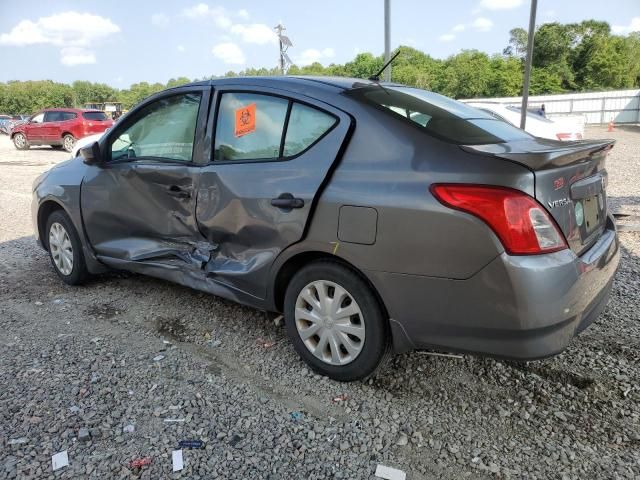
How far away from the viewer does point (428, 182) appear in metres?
2.43

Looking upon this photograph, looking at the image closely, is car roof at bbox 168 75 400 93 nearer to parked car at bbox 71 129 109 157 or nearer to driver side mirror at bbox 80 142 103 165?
driver side mirror at bbox 80 142 103 165

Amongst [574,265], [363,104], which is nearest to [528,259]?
[574,265]

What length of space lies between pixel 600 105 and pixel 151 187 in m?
39.3

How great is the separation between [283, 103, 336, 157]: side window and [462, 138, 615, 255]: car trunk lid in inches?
32.1

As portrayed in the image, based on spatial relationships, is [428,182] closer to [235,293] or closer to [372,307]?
[372,307]

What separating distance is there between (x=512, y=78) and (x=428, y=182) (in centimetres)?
6045

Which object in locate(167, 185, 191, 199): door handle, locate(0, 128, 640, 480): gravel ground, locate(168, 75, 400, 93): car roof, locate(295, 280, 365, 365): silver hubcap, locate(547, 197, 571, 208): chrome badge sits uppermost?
locate(168, 75, 400, 93): car roof

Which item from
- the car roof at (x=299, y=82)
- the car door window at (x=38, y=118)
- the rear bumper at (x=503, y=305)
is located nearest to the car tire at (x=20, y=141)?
the car door window at (x=38, y=118)

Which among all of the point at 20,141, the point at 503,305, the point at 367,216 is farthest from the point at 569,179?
the point at 20,141

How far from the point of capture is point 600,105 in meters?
36.1

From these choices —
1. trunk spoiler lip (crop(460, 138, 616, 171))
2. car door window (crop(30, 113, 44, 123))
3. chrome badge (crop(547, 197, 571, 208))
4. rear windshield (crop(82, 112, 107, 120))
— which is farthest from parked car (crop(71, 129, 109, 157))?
car door window (crop(30, 113, 44, 123))

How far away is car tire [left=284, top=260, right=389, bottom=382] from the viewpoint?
107 inches

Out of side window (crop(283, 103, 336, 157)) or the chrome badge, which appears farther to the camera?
side window (crop(283, 103, 336, 157))

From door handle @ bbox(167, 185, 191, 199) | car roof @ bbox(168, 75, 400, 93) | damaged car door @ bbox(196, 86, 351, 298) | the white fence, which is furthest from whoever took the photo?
the white fence
